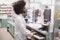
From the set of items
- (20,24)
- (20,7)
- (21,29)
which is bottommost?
(21,29)

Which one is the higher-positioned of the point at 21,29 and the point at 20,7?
the point at 20,7

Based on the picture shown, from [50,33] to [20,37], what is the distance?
673mm

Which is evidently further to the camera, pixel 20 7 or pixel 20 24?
pixel 20 7

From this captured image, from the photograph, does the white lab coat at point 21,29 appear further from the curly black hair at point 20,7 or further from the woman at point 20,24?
the curly black hair at point 20,7

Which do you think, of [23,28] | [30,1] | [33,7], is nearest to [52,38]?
[23,28]

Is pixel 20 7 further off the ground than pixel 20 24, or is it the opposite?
pixel 20 7

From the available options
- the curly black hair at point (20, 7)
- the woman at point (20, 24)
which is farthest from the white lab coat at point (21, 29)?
the curly black hair at point (20, 7)

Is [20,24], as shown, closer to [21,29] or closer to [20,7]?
[21,29]

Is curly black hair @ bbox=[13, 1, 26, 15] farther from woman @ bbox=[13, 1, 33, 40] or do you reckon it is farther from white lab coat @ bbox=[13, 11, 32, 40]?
white lab coat @ bbox=[13, 11, 32, 40]

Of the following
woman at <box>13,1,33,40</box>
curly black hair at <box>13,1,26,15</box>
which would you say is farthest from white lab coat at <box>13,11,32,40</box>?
curly black hair at <box>13,1,26,15</box>

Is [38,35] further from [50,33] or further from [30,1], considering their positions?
[30,1]

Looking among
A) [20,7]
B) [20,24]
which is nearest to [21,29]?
[20,24]

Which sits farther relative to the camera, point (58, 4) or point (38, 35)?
point (38, 35)

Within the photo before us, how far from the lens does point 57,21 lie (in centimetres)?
281
